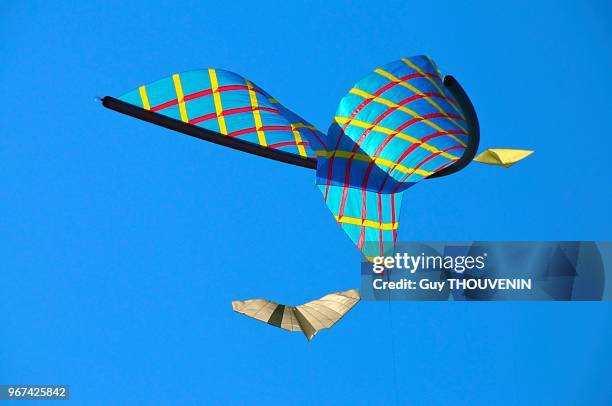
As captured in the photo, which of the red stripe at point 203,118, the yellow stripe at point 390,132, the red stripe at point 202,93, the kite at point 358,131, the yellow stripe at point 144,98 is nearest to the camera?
the kite at point 358,131

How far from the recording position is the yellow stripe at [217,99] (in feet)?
43.4

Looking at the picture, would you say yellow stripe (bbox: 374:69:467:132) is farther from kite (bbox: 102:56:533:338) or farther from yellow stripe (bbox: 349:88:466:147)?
yellow stripe (bbox: 349:88:466:147)

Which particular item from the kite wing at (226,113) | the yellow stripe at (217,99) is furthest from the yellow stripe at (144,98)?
the yellow stripe at (217,99)

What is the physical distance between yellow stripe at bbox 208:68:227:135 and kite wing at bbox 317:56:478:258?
57.6 inches

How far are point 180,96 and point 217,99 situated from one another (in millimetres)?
521

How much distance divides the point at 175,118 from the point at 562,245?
37.9 ft

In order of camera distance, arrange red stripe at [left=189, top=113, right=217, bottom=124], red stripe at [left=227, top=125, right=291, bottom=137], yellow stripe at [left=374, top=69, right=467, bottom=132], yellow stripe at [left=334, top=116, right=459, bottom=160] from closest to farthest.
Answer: yellow stripe at [left=374, top=69, right=467, bottom=132] → yellow stripe at [left=334, top=116, right=459, bottom=160] → red stripe at [left=189, top=113, right=217, bottom=124] → red stripe at [left=227, top=125, right=291, bottom=137]

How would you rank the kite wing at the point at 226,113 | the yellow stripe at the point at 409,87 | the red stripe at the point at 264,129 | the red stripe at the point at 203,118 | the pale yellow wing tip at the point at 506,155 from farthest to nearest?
the red stripe at the point at 264,129
the red stripe at the point at 203,118
the kite wing at the point at 226,113
the pale yellow wing tip at the point at 506,155
the yellow stripe at the point at 409,87

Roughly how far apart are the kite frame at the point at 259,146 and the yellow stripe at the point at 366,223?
91 cm

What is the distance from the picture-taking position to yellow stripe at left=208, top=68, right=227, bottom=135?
13.2 metres

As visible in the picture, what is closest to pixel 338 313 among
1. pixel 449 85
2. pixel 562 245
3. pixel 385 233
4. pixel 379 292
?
pixel 385 233

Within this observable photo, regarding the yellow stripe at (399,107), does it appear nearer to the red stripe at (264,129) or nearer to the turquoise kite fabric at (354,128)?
the turquoise kite fabric at (354,128)

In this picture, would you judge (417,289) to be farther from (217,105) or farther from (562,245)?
(217,105)

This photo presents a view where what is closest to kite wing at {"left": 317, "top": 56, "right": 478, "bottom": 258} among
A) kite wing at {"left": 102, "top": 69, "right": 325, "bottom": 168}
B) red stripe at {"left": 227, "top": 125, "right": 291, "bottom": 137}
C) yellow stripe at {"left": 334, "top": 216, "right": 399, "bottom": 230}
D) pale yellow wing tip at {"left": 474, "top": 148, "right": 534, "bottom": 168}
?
yellow stripe at {"left": 334, "top": 216, "right": 399, "bottom": 230}
